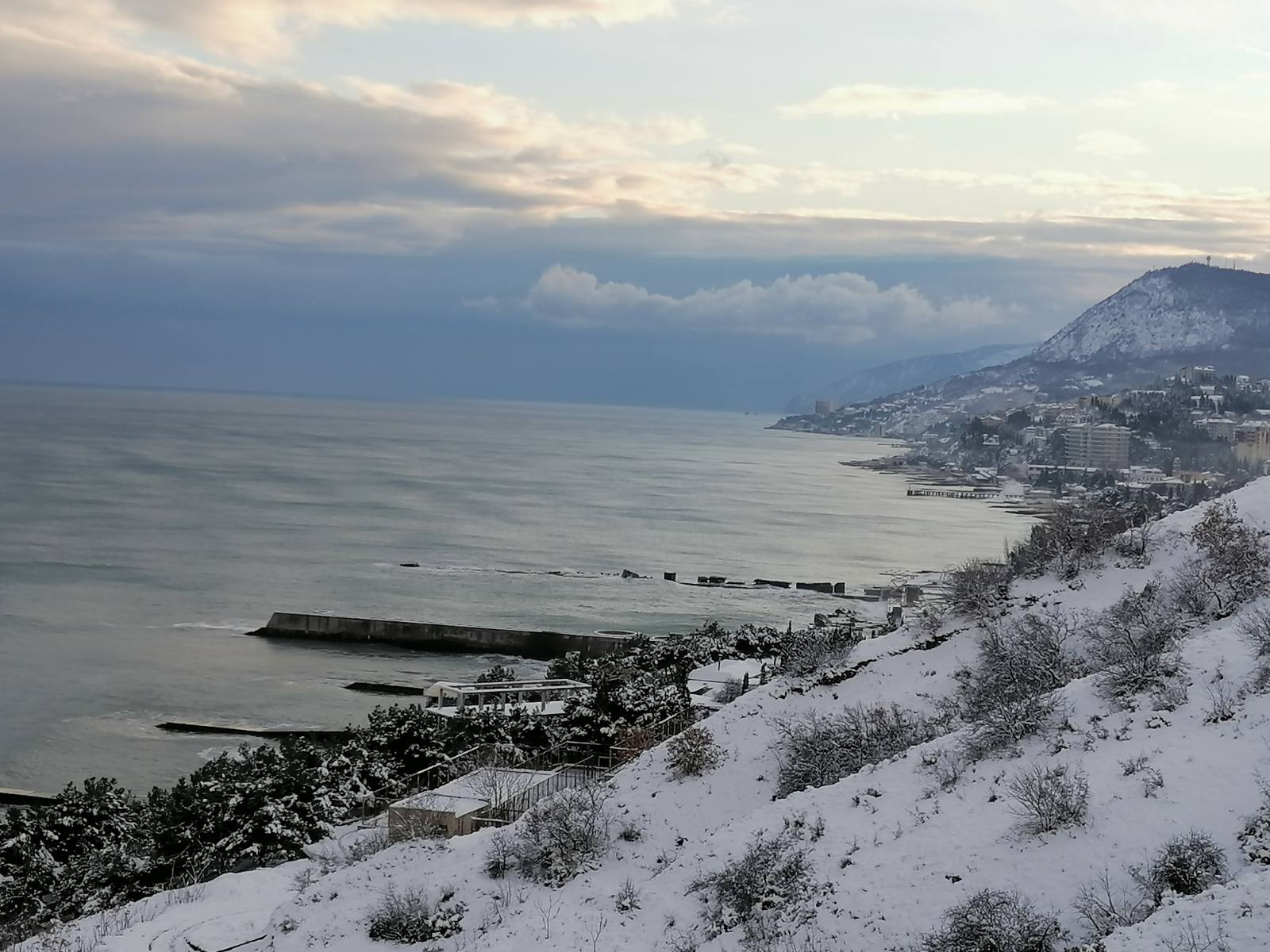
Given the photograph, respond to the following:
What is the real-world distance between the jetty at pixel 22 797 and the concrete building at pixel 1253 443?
388ft

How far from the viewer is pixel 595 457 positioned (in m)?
148

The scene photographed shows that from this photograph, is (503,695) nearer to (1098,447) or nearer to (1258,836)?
(1258,836)

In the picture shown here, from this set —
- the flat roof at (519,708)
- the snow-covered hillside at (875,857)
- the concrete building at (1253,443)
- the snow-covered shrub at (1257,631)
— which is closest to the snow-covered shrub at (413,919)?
the snow-covered hillside at (875,857)

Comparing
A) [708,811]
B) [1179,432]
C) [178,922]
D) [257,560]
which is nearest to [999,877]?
[708,811]

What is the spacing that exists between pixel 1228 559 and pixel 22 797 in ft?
79.7

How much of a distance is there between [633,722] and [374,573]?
1374 inches

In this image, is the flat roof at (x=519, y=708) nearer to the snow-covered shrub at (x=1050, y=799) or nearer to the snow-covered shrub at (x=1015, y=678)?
the snow-covered shrub at (x=1015, y=678)

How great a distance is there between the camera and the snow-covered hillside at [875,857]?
10211mm

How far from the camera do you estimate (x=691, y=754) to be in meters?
17.1

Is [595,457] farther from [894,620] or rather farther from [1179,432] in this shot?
[894,620]

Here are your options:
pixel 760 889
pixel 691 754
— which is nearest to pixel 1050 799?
pixel 760 889

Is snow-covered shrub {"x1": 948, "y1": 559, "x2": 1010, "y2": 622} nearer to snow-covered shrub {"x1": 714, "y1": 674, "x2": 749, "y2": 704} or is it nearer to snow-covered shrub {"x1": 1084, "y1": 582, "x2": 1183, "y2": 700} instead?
snow-covered shrub {"x1": 1084, "y1": 582, "x2": 1183, "y2": 700}

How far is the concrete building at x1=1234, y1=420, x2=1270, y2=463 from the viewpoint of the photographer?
12094cm

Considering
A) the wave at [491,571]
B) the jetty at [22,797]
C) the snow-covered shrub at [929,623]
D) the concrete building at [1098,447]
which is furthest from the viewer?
the concrete building at [1098,447]
